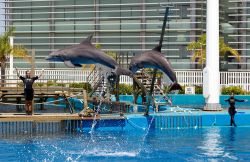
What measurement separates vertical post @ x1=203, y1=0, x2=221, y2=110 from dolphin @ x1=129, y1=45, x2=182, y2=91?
636 centimetres

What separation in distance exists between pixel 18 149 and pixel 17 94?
11.2 meters

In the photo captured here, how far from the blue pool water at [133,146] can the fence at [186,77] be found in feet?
71.4

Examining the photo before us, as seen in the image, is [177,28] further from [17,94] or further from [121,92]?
[17,94]

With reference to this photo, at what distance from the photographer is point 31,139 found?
18.8 meters

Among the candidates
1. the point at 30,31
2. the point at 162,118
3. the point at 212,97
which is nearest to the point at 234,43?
the point at 30,31

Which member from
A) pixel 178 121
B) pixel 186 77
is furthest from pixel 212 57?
pixel 186 77

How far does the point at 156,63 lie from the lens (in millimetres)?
18406

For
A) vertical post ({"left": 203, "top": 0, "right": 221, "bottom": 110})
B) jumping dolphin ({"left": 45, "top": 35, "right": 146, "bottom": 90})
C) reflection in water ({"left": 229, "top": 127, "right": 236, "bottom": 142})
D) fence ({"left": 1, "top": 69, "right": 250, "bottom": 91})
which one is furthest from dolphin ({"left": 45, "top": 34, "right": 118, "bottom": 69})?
fence ({"left": 1, "top": 69, "right": 250, "bottom": 91})

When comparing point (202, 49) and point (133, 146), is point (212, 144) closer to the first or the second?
point (133, 146)

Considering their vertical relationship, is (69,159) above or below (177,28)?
below

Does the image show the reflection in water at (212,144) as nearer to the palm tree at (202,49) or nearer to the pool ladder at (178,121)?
the pool ladder at (178,121)

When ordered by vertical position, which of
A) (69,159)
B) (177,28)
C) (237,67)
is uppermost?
(177,28)

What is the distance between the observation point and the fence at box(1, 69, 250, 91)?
140 feet

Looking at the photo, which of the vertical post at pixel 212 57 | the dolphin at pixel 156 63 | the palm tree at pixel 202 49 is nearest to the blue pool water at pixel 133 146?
the dolphin at pixel 156 63
